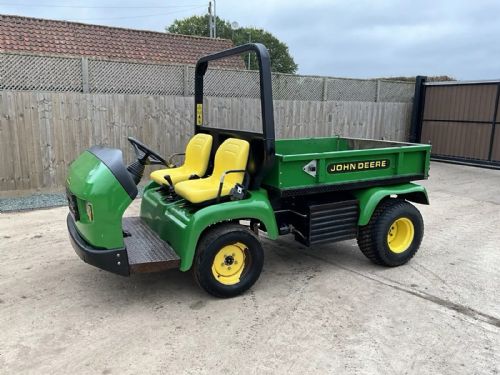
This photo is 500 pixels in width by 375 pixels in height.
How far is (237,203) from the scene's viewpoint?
12.0 ft

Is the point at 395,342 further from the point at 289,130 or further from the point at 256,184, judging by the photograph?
the point at 289,130

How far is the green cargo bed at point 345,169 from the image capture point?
3.85m

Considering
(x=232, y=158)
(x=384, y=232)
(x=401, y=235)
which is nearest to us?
(x=232, y=158)

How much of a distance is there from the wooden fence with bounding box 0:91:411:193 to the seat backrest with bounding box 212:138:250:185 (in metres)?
4.11

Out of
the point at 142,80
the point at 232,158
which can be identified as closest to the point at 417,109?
the point at 142,80

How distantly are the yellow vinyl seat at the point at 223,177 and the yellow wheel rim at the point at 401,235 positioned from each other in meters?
1.74

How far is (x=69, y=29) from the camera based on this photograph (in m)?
14.6

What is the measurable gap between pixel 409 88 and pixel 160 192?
9.94 m

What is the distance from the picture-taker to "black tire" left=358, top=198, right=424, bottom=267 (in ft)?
14.0

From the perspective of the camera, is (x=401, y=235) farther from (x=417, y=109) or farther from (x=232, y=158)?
(x=417, y=109)

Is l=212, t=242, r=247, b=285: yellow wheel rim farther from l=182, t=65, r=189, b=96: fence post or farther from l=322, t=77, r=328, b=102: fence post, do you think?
l=322, t=77, r=328, b=102: fence post

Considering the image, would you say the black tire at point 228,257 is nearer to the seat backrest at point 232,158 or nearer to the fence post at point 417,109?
the seat backrest at point 232,158

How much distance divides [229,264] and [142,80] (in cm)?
548

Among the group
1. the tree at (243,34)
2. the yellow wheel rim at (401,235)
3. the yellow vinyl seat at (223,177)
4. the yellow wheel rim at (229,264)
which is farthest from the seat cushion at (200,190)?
the tree at (243,34)
